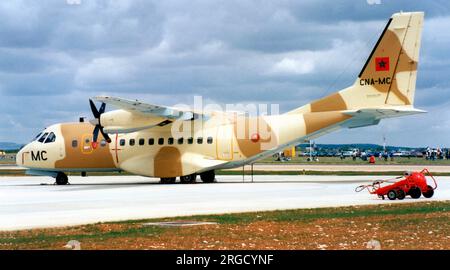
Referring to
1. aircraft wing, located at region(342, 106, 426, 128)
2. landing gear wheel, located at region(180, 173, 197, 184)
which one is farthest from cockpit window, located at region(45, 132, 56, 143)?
aircraft wing, located at region(342, 106, 426, 128)

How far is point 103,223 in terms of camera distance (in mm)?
22344

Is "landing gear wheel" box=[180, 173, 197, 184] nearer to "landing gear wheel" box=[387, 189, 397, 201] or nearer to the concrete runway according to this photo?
the concrete runway

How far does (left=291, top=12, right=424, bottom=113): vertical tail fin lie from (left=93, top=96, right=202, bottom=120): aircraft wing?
28.7ft

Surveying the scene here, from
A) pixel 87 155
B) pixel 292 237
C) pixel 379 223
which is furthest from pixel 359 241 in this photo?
pixel 87 155

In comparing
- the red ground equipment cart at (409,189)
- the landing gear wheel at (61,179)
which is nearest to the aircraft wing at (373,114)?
the red ground equipment cart at (409,189)

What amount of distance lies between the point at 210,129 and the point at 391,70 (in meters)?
11.2

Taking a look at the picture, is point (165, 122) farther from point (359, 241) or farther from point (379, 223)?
point (359, 241)

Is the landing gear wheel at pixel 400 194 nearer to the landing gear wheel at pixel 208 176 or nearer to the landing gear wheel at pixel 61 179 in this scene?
the landing gear wheel at pixel 208 176

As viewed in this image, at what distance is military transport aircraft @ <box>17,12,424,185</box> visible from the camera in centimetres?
3997

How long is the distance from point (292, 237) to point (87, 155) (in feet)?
97.6

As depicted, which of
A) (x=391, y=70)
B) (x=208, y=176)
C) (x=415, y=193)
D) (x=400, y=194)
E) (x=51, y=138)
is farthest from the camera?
(x=51, y=138)

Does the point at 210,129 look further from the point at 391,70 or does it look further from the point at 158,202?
the point at 158,202

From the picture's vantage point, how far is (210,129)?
1738 inches

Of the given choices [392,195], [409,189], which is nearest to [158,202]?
[392,195]
